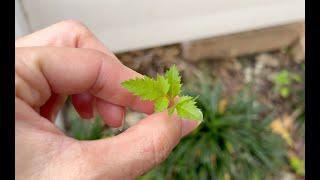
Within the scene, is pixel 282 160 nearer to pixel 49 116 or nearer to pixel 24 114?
pixel 49 116

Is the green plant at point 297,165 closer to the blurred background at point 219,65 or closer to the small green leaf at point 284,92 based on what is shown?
the blurred background at point 219,65

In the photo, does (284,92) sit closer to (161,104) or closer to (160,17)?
(160,17)

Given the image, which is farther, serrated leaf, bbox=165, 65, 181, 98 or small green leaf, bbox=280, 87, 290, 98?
small green leaf, bbox=280, 87, 290, 98

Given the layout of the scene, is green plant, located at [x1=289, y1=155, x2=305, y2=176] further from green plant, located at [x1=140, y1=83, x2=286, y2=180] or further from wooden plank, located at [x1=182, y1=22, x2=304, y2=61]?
wooden plank, located at [x1=182, y1=22, x2=304, y2=61]

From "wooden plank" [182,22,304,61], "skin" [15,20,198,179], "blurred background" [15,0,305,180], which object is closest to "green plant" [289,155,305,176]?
"blurred background" [15,0,305,180]

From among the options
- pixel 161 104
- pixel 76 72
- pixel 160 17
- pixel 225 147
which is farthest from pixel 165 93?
pixel 160 17

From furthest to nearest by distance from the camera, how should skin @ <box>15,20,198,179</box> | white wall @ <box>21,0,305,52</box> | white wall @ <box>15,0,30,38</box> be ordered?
white wall @ <box>21,0,305,52</box>
white wall @ <box>15,0,30,38</box>
skin @ <box>15,20,198,179</box>
